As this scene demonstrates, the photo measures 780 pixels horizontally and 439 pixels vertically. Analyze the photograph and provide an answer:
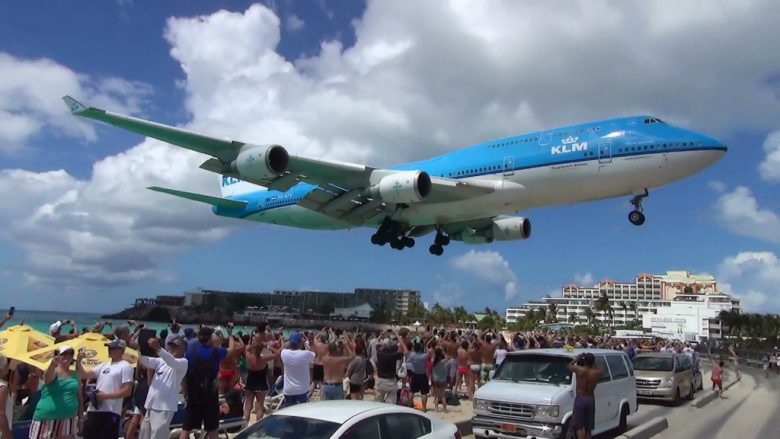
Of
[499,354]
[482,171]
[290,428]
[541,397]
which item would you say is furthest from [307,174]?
[290,428]

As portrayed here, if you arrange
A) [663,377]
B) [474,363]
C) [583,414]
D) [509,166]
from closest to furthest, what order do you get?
1. [583,414]
2. [474,363]
3. [663,377]
4. [509,166]

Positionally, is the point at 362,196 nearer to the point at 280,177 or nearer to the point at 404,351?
the point at 280,177

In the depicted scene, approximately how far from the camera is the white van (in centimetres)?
903

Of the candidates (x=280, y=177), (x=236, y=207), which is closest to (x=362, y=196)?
(x=280, y=177)

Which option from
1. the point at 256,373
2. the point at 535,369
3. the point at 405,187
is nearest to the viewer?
the point at 256,373

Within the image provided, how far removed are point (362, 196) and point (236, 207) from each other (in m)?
9.65

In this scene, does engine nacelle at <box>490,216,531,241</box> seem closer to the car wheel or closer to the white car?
the car wheel

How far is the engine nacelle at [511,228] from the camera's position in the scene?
2752cm

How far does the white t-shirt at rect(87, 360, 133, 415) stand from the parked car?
13639mm

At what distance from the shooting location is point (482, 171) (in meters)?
22.0

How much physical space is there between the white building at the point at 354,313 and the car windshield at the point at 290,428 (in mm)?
146490

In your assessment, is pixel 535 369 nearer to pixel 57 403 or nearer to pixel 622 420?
pixel 622 420

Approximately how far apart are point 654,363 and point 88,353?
48.3 feet

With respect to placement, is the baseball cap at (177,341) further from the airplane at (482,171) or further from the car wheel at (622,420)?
the airplane at (482,171)
